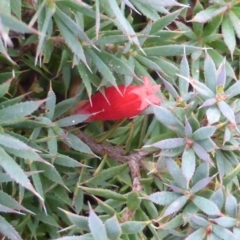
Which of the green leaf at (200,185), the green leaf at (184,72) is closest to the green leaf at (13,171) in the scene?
the green leaf at (200,185)

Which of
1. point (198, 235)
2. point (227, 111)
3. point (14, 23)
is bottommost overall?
point (198, 235)

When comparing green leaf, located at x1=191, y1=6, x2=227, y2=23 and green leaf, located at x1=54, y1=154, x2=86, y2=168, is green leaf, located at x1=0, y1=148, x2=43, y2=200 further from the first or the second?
green leaf, located at x1=191, y1=6, x2=227, y2=23

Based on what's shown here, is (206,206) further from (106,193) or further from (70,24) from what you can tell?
(70,24)

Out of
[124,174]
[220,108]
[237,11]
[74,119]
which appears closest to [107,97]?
[74,119]

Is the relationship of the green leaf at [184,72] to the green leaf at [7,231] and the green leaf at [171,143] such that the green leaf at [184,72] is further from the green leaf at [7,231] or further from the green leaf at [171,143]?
the green leaf at [7,231]

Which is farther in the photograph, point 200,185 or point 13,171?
point 200,185

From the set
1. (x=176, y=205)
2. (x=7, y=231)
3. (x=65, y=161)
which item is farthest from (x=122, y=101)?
(x=7, y=231)

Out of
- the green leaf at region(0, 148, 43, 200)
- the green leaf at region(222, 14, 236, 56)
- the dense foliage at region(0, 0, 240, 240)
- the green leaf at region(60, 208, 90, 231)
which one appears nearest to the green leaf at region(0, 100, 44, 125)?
the dense foliage at region(0, 0, 240, 240)
